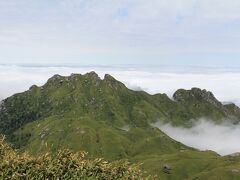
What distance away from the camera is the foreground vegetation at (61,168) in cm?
4997

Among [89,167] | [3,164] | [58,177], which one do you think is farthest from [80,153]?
[3,164]

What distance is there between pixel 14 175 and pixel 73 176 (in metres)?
7.00

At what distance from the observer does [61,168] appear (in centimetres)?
5222

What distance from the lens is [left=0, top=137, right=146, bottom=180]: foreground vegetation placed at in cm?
4997

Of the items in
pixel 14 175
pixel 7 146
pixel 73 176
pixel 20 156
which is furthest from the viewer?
pixel 7 146

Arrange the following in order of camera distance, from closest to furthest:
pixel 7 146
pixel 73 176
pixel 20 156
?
pixel 73 176 < pixel 20 156 < pixel 7 146

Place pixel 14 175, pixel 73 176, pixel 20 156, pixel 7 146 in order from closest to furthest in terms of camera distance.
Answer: pixel 14 175
pixel 73 176
pixel 20 156
pixel 7 146

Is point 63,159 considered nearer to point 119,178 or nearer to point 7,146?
point 119,178

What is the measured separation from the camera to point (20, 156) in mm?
55062

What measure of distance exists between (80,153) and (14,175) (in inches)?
434

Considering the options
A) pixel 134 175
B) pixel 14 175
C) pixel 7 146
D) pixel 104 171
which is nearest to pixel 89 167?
pixel 104 171

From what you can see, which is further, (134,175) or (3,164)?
(134,175)

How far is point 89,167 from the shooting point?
54469 mm

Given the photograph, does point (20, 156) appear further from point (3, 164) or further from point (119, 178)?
point (119, 178)
